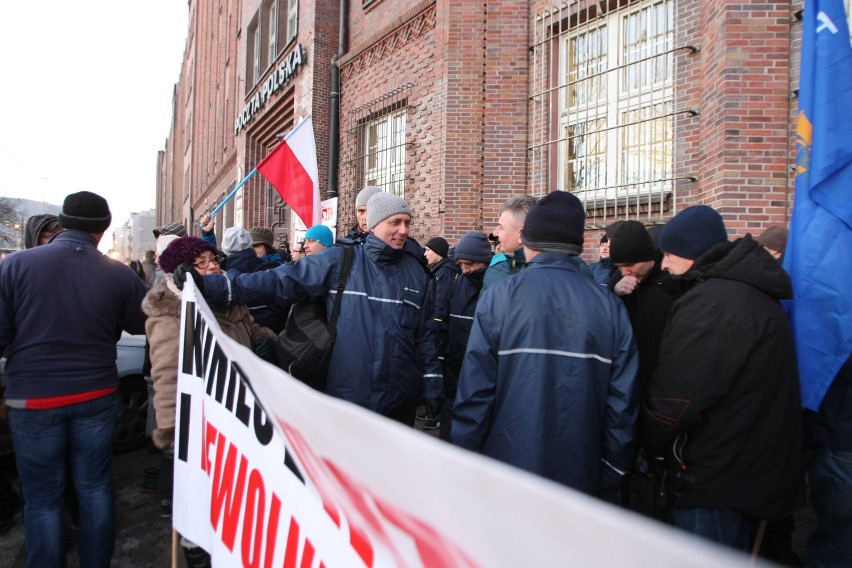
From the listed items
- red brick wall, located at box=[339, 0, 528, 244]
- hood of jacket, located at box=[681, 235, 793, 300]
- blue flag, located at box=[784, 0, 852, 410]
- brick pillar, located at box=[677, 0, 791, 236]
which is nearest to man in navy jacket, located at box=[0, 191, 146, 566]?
hood of jacket, located at box=[681, 235, 793, 300]

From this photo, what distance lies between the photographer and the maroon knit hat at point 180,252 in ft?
9.29

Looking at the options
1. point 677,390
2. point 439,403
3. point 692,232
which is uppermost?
point 692,232

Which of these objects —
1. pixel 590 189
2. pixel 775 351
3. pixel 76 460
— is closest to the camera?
pixel 775 351

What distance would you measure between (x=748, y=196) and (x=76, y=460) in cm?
582

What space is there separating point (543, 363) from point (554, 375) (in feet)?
0.21

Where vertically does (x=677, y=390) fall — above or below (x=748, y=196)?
below

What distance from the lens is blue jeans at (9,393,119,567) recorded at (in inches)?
97.1

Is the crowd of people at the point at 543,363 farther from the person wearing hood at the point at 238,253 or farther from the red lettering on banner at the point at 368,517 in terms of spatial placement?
the person wearing hood at the point at 238,253

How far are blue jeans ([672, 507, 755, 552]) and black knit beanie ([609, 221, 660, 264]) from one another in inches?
44.9

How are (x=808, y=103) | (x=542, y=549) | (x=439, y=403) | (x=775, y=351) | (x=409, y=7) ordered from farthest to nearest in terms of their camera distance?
(x=409, y=7) < (x=439, y=403) < (x=808, y=103) < (x=775, y=351) < (x=542, y=549)

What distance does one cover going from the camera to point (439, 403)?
2922mm

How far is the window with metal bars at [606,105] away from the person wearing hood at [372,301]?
4.32 meters

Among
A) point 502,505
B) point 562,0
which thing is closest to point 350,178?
point 562,0

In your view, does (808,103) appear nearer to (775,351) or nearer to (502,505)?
(775,351)
